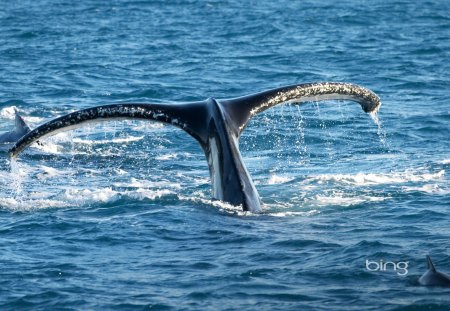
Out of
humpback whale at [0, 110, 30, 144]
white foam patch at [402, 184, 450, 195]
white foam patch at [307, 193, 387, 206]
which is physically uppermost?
humpback whale at [0, 110, 30, 144]

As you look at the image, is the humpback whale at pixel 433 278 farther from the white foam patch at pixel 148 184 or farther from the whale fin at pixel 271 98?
the white foam patch at pixel 148 184

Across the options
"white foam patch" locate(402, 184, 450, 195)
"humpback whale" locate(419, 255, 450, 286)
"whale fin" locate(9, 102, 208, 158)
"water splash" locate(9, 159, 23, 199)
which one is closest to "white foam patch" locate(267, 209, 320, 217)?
"whale fin" locate(9, 102, 208, 158)

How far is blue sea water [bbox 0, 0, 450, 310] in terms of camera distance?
10.9 m

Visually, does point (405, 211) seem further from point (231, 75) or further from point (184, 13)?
point (184, 13)

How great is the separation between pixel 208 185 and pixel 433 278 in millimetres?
6225

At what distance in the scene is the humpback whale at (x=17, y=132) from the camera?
1994 centimetres

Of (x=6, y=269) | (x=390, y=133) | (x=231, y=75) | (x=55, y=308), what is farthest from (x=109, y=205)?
(x=231, y=75)

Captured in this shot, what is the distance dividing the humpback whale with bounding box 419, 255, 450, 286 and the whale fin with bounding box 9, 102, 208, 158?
4104mm

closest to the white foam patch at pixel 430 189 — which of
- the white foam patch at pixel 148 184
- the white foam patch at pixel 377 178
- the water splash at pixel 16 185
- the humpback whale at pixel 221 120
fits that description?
the white foam patch at pixel 377 178

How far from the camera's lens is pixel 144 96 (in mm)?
26906

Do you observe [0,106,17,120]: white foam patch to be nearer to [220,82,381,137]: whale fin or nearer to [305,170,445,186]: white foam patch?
[305,170,445,186]: white foam patch

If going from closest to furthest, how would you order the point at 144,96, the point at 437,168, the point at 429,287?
the point at 429,287
the point at 437,168
the point at 144,96

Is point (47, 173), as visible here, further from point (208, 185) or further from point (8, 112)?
point (8, 112)

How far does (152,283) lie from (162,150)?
883 cm
